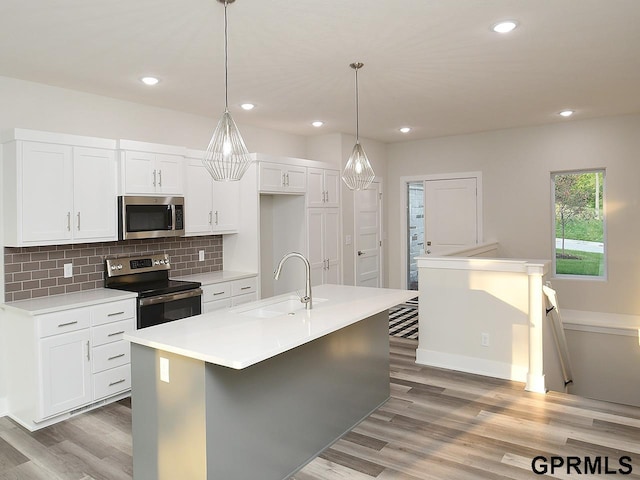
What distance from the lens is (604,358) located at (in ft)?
17.9

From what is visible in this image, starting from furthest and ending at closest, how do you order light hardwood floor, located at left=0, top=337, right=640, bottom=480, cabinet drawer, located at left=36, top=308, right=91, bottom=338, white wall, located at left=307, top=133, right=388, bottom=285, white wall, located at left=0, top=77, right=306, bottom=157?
1. white wall, located at left=307, top=133, right=388, bottom=285
2. white wall, located at left=0, top=77, right=306, bottom=157
3. cabinet drawer, located at left=36, top=308, right=91, bottom=338
4. light hardwood floor, located at left=0, top=337, right=640, bottom=480

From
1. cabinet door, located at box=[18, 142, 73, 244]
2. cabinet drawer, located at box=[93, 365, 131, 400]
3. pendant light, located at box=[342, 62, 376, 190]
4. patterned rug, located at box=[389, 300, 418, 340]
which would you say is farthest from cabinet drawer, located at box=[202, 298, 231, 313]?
patterned rug, located at box=[389, 300, 418, 340]

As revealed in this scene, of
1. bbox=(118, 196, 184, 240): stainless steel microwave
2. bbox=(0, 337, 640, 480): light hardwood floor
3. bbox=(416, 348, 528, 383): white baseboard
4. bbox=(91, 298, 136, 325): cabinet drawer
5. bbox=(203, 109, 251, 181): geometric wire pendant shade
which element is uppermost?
bbox=(203, 109, 251, 181): geometric wire pendant shade

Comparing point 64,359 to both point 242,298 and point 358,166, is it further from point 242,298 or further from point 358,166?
point 358,166

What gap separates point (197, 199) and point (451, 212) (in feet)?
12.8

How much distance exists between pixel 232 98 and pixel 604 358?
508 cm

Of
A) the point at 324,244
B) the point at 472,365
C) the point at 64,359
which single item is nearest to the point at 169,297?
the point at 64,359

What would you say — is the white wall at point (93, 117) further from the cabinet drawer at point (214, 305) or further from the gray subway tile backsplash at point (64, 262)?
the cabinet drawer at point (214, 305)

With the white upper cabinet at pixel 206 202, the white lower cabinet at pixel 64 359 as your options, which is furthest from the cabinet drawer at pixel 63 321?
the white upper cabinet at pixel 206 202

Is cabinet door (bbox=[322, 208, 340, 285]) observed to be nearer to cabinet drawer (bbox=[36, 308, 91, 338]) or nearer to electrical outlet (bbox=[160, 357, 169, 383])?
cabinet drawer (bbox=[36, 308, 91, 338])

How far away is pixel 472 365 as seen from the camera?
14.3 feet

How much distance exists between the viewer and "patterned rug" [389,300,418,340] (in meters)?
5.73

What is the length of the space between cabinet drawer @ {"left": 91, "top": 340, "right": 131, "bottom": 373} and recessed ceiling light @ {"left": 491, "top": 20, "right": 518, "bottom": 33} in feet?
11.7

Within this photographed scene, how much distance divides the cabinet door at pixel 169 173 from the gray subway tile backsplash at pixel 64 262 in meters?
0.60
